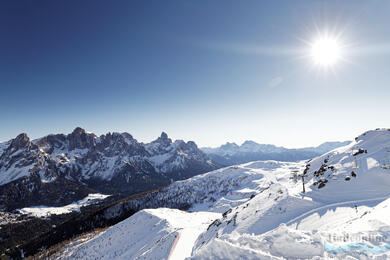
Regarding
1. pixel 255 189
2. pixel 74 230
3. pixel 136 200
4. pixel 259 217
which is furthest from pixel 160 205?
pixel 259 217

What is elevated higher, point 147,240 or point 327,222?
point 327,222

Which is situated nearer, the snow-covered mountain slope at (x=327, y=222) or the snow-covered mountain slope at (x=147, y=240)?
the snow-covered mountain slope at (x=327, y=222)

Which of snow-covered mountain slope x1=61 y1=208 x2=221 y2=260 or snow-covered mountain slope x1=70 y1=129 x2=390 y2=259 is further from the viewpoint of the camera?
snow-covered mountain slope x1=61 y1=208 x2=221 y2=260

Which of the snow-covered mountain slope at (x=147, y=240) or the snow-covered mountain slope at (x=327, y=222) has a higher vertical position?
the snow-covered mountain slope at (x=327, y=222)

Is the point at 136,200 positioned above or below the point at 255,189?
below

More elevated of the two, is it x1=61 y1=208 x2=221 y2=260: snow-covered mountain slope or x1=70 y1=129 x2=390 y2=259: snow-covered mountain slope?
x1=70 y1=129 x2=390 y2=259: snow-covered mountain slope

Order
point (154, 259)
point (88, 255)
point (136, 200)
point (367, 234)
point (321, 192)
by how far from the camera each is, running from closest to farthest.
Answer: point (367, 234)
point (321, 192)
point (154, 259)
point (88, 255)
point (136, 200)

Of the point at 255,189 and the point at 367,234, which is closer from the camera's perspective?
the point at 367,234

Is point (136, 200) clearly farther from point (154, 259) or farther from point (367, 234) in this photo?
point (367, 234)

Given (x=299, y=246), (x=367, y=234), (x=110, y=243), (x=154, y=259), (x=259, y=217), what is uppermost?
(x=367, y=234)

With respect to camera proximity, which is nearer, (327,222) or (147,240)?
(327,222)

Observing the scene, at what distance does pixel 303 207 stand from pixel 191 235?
29.0m

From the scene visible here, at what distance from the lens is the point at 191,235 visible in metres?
46.0

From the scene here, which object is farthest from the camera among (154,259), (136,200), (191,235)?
(136,200)
